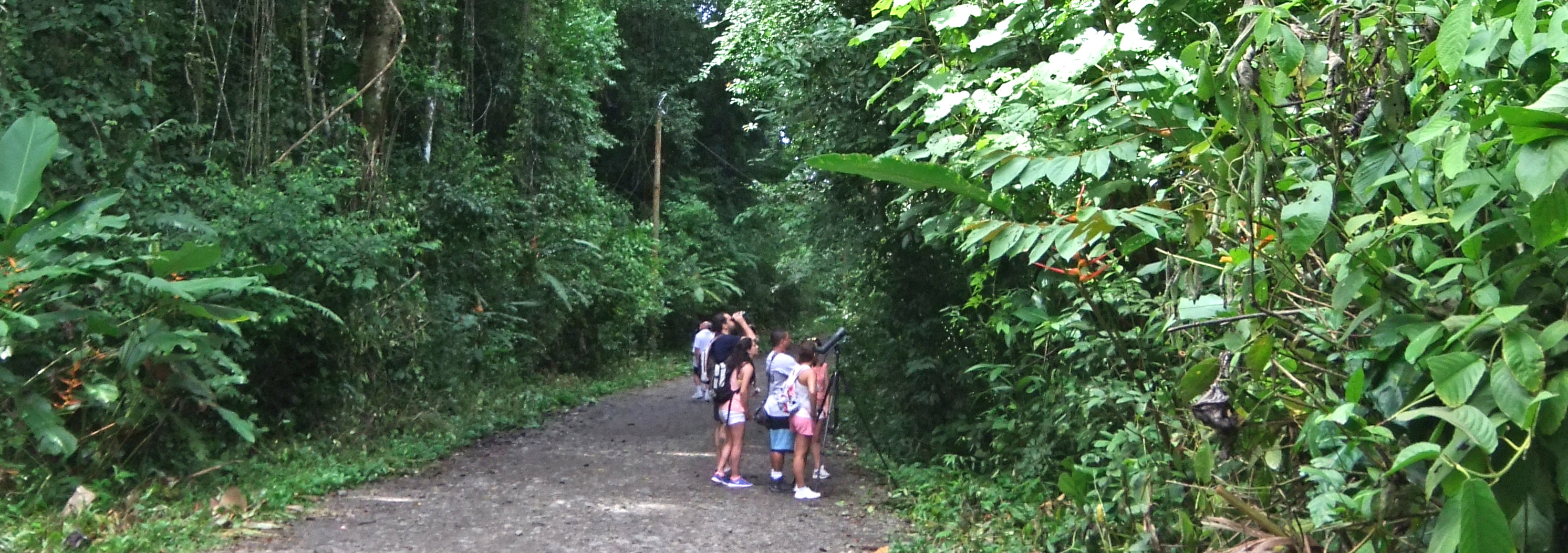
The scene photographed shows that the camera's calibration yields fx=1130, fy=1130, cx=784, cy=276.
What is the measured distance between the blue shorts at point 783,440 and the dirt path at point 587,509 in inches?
16.7

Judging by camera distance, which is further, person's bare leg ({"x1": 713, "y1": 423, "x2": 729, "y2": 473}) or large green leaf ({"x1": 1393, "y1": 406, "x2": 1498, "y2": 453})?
person's bare leg ({"x1": 713, "y1": 423, "x2": 729, "y2": 473})

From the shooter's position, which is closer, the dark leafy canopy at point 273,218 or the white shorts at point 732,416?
the dark leafy canopy at point 273,218

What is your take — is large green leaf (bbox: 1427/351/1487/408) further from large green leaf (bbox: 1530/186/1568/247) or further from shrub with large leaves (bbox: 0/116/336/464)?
shrub with large leaves (bbox: 0/116/336/464)

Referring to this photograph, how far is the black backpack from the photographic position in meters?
10.5

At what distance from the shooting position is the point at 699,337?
692 inches

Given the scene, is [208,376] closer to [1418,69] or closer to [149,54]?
[149,54]

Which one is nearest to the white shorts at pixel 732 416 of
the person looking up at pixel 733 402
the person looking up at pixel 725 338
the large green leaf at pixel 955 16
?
the person looking up at pixel 733 402

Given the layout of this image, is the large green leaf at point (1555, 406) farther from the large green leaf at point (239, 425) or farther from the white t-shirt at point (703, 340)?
the white t-shirt at point (703, 340)

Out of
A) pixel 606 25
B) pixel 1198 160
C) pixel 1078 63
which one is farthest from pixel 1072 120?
pixel 606 25

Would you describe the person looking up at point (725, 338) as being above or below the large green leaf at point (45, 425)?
below

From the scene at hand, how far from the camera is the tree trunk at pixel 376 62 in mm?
13133

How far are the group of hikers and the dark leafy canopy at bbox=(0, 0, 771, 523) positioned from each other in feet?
11.4

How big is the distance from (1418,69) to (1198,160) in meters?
0.65

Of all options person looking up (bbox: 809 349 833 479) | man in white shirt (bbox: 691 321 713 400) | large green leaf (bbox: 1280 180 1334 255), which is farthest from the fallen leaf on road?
man in white shirt (bbox: 691 321 713 400)
